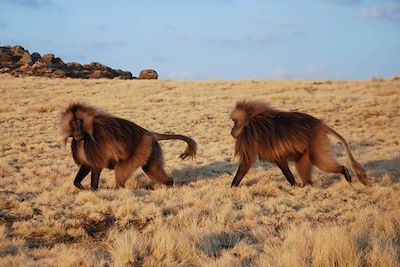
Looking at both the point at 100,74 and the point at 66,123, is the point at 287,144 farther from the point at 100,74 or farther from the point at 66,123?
the point at 100,74

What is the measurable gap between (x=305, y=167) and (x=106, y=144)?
4.27m

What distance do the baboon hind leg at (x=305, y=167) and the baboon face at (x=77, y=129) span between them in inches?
184

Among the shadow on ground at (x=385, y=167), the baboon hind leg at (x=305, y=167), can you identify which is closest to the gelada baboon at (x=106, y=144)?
the baboon hind leg at (x=305, y=167)

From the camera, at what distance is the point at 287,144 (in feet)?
32.6

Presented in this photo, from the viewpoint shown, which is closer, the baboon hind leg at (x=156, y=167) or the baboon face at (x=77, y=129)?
the baboon face at (x=77, y=129)

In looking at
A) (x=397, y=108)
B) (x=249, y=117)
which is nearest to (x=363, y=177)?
(x=249, y=117)

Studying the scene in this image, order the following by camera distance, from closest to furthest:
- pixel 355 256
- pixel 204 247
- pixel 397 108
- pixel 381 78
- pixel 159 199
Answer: pixel 355 256
pixel 204 247
pixel 159 199
pixel 397 108
pixel 381 78

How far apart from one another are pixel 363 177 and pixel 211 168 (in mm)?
4425

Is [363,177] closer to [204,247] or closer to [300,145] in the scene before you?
[300,145]

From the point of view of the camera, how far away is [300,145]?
32.7 feet

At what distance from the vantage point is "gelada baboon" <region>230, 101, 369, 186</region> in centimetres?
998

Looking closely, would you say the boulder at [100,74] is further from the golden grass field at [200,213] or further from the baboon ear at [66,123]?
the baboon ear at [66,123]

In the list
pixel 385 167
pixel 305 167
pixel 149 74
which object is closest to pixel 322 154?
pixel 305 167

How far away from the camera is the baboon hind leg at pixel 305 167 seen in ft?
33.3
